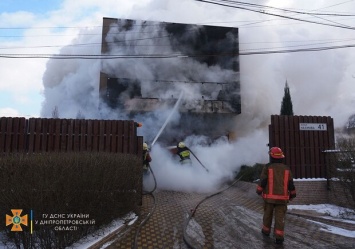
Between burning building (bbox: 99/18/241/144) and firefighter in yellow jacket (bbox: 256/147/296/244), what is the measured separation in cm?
1695

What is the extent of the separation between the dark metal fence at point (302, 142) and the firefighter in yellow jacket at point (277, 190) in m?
4.43

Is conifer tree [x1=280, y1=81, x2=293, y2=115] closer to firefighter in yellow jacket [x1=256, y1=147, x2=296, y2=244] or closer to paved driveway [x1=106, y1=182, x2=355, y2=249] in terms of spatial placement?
paved driveway [x1=106, y1=182, x2=355, y2=249]

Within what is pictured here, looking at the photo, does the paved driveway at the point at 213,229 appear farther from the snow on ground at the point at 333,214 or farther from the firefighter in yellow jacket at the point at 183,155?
the firefighter in yellow jacket at the point at 183,155

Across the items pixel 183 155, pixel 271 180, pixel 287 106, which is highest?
pixel 287 106

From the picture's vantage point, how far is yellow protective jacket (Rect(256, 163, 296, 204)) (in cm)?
571

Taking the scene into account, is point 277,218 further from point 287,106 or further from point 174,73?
point 174,73

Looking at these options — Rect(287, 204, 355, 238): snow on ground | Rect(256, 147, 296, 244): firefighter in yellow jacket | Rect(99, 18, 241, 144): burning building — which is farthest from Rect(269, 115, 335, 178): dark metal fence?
Rect(99, 18, 241, 144): burning building

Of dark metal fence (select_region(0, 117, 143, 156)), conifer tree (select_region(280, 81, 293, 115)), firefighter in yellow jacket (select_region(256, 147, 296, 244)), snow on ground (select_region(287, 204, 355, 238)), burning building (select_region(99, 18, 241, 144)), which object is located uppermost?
burning building (select_region(99, 18, 241, 144))

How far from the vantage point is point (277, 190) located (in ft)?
18.8

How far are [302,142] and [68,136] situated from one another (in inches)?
278

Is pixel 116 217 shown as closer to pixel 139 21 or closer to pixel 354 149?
pixel 354 149

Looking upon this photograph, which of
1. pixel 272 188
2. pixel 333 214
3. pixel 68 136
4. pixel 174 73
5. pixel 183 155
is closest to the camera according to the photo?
pixel 272 188

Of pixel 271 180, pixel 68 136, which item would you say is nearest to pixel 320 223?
pixel 271 180

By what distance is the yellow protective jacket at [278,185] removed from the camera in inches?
225
